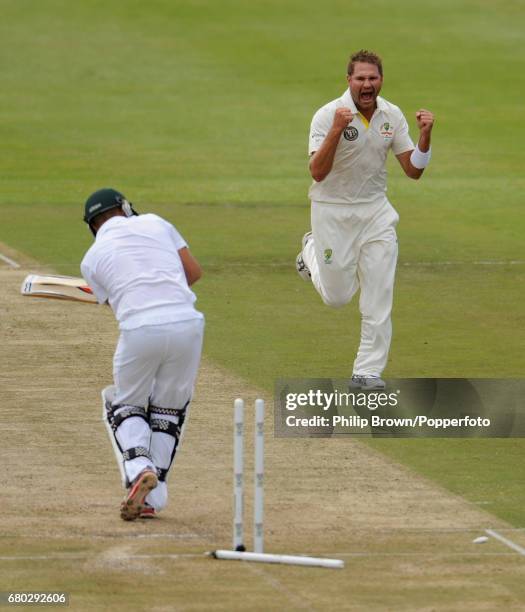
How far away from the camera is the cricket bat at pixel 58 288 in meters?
9.73

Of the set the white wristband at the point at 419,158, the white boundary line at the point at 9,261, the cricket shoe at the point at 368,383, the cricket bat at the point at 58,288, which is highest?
the white wristband at the point at 419,158

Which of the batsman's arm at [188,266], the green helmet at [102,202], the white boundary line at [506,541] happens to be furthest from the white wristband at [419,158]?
the white boundary line at [506,541]

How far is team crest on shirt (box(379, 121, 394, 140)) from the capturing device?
12.3 m

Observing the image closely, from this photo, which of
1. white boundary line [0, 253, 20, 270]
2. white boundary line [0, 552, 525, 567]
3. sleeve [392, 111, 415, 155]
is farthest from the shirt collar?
white boundary line [0, 253, 20, 270]

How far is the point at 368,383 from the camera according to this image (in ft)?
39.8

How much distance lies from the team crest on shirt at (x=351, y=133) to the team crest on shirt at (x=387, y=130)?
218mm

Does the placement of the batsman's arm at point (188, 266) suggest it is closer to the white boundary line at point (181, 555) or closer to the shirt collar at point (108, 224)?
the shirt collar at point (108, 224)

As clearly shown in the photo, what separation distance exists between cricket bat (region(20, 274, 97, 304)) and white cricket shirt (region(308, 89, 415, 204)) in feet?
9.71

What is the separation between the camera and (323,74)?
31953mm

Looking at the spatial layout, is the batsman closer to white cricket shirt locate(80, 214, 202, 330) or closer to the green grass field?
white cricket shirt locate(80, 214, 202, 330)

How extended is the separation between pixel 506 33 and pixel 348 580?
92.6 feet

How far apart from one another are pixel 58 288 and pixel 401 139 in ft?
11.7

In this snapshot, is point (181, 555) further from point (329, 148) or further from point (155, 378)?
point (329, 148)

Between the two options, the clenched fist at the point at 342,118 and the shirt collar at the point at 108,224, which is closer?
the shirt collar at the point at 108,224
